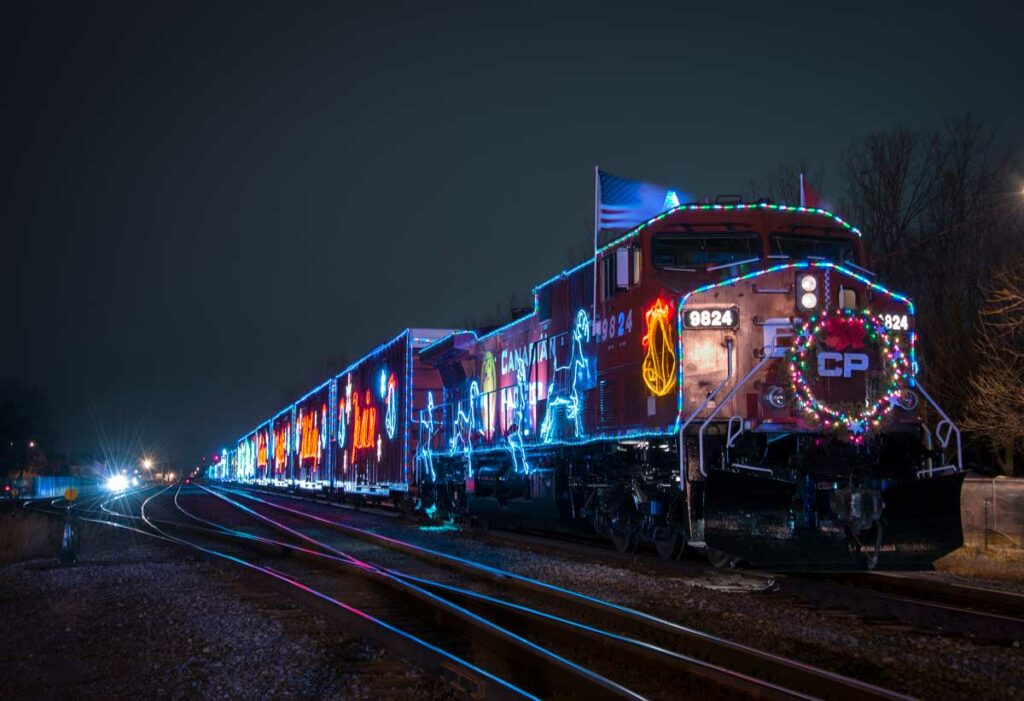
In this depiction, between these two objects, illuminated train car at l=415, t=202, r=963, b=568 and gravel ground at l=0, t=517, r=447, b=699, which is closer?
gravel ground at l=0, t=517, r=447, b=699

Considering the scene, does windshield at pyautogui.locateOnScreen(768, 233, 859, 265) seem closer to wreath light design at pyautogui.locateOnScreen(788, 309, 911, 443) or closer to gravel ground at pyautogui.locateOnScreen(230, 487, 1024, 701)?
wreath light design at pyautogui.locateOnScreen(788, 309, 911, 443)

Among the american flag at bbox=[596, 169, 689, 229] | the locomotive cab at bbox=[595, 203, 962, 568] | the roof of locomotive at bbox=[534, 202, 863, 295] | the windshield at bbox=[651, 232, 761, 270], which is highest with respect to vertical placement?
the american flag at bbox=[596, 169, 689, 229]

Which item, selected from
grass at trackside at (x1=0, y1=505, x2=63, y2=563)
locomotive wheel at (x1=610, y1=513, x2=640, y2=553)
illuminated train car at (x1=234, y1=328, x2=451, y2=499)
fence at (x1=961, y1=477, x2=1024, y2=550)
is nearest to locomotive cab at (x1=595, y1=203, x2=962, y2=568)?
locomotive wheel at (x1=610, y1=513, x2=640, y2=553)

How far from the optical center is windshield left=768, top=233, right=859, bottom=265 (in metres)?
11.0

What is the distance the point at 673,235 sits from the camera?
11047 millimetres

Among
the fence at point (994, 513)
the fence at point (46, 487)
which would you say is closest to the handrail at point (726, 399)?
the fence at point (994, 513)

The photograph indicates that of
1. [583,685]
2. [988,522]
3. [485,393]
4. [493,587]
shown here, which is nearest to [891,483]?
[493,587]

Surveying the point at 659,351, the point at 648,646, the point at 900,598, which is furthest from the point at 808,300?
the point at 648,646

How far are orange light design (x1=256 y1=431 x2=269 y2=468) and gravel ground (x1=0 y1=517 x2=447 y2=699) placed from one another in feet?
149

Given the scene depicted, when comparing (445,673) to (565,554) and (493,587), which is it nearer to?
(493,587)

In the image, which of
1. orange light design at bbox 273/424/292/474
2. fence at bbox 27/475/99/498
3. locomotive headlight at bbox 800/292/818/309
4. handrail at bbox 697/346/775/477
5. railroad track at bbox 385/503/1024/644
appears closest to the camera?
railroad track at bbox 385/503/1024/644

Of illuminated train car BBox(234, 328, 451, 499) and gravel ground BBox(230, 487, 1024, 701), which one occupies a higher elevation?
illuminated train car BBox(234, 328, 451, 499)

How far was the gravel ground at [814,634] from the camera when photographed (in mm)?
6348

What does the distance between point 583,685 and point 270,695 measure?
2073 mm
